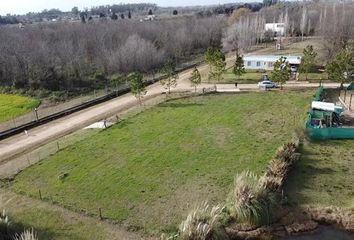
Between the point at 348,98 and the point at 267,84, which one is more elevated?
the point at 267,84

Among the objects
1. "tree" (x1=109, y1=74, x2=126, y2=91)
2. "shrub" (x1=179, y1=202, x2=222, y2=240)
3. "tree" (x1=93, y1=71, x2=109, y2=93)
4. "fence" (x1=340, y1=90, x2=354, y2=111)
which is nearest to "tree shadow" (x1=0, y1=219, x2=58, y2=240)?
"shrub" (x1=179, y1=202, x2=222, y2=240)

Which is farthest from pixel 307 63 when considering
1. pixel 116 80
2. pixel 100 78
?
pixel 100 78

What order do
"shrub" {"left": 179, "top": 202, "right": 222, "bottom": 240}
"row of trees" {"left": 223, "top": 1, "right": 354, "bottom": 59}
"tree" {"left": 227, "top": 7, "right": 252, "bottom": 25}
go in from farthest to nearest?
"tree" {"left": 227, "top": 7, "right": 252, "bottom": 25} → "row of trees" {"left": 223, "top": 1, "right": 354, "bottom": 59} → "shrub" {"left": 179, "top": 202, "right": 222, "bottom": 240}

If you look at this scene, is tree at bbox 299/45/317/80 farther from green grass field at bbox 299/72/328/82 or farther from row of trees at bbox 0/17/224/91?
row of trees at bbox 0/17/224/91

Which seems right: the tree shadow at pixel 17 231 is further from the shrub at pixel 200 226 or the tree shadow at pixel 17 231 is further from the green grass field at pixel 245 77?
the green grass field at pixel 245 77

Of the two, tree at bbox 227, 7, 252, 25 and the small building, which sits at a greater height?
tree at bbox 227, 7, 252, 25

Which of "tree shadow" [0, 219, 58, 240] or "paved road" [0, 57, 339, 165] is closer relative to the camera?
"tree shadow" [0, 219, 58, 240]

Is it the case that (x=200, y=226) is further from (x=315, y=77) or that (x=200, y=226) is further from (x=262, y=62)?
(x=262, y=62)
